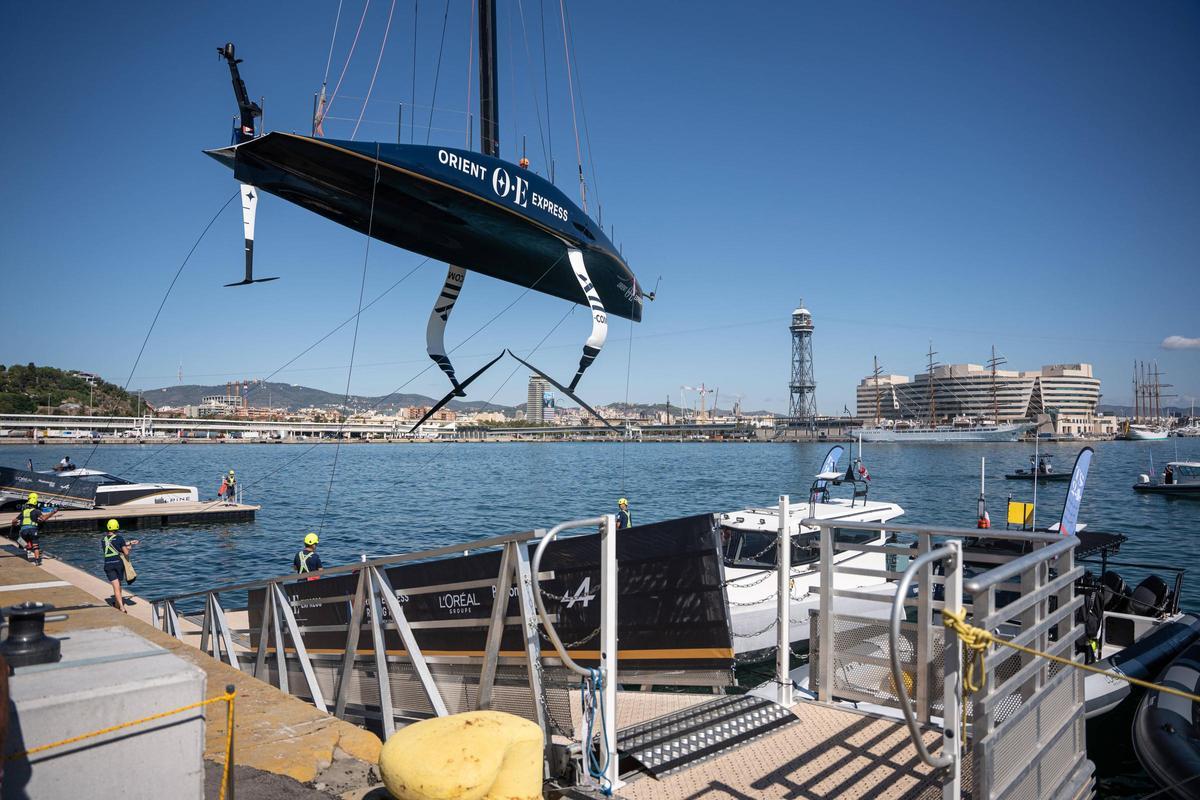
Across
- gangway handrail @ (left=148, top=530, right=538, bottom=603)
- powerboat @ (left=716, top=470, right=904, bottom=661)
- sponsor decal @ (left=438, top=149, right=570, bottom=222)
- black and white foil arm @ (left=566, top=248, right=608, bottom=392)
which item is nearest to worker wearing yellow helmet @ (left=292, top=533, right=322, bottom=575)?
gangway handrail @ (left=148, top=530, right=538, bottom=603)

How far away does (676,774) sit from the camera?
4.93 m

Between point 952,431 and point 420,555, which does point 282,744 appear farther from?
point 952,431

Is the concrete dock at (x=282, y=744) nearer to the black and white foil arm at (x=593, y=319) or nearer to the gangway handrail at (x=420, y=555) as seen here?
the gangway handrail at (x=420, y=555)

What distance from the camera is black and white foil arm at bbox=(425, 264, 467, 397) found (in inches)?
417

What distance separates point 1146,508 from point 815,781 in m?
50.0

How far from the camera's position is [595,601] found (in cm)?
790

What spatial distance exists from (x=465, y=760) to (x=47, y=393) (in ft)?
629

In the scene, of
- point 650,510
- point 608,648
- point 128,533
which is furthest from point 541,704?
point 650,510

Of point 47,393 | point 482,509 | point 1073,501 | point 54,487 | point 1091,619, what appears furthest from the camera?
point 47,393

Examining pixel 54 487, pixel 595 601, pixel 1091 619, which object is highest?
pixel 595 601

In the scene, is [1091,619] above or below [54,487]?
above

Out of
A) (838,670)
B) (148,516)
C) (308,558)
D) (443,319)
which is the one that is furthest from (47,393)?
(838,670)

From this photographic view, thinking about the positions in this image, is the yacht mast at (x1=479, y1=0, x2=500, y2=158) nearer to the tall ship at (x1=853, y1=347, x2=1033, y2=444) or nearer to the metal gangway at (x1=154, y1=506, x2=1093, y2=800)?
the metal gangway at (x1=154, y1=506, x2=1093, y2=800)

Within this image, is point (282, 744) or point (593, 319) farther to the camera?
point (593, 319)
